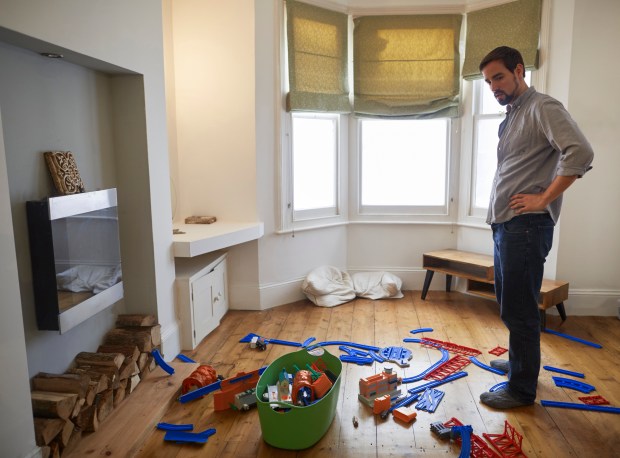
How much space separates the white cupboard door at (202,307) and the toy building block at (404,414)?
140 centimetres

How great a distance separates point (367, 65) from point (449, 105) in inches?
30.6

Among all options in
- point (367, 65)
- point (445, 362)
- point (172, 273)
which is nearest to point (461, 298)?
point (445, 362)

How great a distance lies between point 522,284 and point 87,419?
6.40 ft

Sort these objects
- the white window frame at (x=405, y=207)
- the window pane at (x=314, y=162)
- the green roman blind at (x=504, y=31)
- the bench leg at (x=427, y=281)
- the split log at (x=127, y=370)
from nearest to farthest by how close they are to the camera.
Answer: the split log at (x=127, y=370) < the green roman blind at (x=504, y=31) < the window pane at (x=314, y=162) < the bench leg at (x=427, y=281) < the white window frame at (x=405, y=207)

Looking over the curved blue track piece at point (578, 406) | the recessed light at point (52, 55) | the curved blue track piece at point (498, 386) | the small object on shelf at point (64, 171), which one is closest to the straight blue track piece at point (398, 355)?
the curved blue track piece at point (498, 386)

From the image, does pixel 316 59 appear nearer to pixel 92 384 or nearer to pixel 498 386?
pixel 498 386

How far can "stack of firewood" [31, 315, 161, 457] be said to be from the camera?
1831 millimetres

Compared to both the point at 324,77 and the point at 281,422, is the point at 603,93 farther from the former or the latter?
the point at 281,422

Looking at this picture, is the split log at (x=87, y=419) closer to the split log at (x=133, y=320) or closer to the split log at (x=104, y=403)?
the split log at (x=104, y=403)

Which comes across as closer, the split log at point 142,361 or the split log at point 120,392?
the split log at point 120,392

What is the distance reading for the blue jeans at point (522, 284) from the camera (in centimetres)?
213

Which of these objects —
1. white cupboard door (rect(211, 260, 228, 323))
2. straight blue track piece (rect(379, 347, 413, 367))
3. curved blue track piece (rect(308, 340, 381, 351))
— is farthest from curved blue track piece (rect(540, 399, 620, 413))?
white cupboard door (rect(211, 260, 228, 323))

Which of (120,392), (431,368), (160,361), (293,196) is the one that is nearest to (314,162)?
(293,196)

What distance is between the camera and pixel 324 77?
13.2 feet
